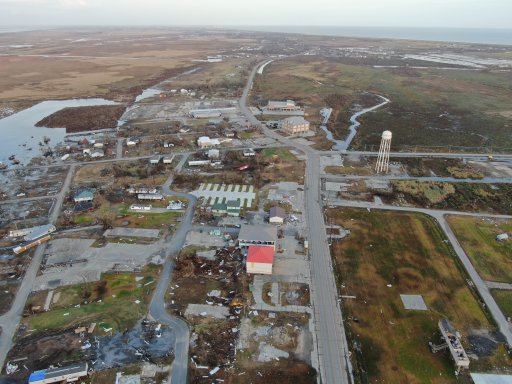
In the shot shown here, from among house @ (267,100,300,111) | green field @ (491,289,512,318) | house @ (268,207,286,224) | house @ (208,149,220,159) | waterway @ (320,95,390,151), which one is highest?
house @ (267,100,300,111)

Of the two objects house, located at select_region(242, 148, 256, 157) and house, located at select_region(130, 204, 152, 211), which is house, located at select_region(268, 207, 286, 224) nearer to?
house, located at select_region(130, 204, 152, 211)

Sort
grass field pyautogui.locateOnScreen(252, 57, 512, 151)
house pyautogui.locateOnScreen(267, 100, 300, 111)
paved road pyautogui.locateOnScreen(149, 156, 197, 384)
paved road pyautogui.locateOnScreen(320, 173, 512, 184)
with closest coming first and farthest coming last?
paved road pyautogui.locateOnScreen(149, 156, 197, 384), paved road pyautogui.locateOnScreen(320, 173, 512, 184), grass field pyautogui.locateOnScreen(252, 57, 512, 151), house pyautogui.locateOnScreen(267, 100, 300, 111)

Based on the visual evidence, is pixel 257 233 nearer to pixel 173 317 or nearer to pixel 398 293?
pixel 173 317

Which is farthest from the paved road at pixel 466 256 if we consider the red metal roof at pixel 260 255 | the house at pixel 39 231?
the house at pixel 39 231

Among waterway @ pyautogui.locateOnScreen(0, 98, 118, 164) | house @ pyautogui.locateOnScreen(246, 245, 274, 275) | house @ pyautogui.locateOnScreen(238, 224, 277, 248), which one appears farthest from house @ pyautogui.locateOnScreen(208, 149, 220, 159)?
waterway @ pyautogui.locateOnScreen(0, 98, 118, 164)

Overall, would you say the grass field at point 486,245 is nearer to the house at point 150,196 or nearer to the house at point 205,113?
the house at point 150,196

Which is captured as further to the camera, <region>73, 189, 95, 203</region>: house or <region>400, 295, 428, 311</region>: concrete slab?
<region>73, 189, 95, 203</region>: house

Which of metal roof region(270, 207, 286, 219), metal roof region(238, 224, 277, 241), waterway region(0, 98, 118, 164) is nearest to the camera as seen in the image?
metal roof region(238, 224, 277, 241)
